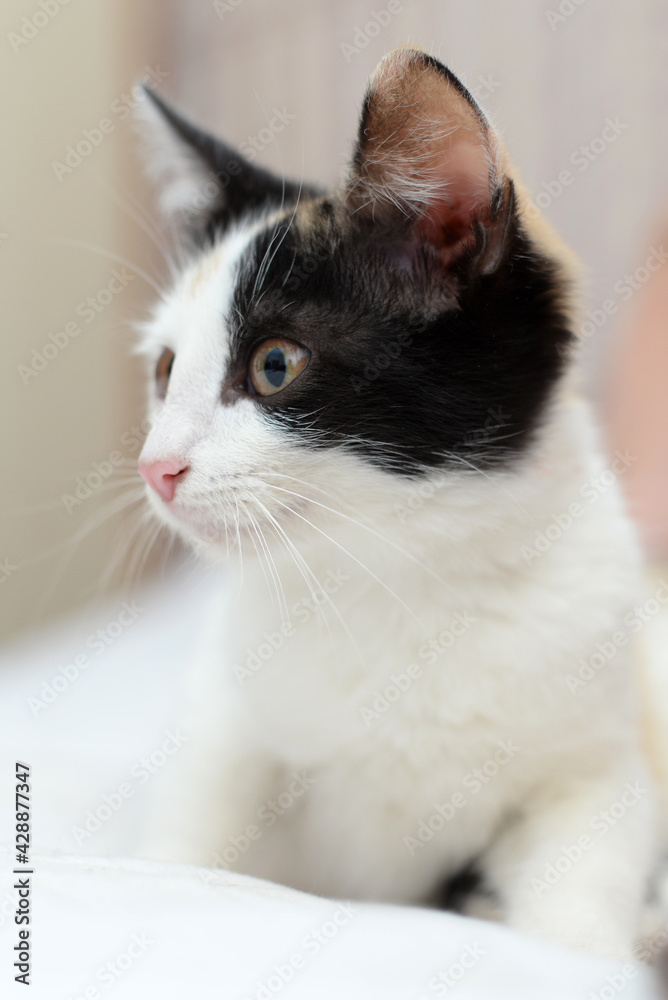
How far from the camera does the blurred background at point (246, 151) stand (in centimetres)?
175

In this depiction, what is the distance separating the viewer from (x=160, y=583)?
2.15 meters

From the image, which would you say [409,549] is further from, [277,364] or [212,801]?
[212,801]

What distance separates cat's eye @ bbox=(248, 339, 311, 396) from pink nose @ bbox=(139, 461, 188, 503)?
0.13 metres

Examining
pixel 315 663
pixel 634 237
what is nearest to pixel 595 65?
pixel 634 237

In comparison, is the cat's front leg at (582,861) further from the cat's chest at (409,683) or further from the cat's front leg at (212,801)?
the cat's front leg at (212,801)

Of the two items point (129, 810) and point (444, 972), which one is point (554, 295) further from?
point (129, 810)

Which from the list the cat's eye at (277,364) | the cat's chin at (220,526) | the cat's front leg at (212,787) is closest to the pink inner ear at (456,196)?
the cat's eye at (277,364)

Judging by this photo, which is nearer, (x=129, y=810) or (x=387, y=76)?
(x=387, y=76)

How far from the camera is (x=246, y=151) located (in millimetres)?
2061

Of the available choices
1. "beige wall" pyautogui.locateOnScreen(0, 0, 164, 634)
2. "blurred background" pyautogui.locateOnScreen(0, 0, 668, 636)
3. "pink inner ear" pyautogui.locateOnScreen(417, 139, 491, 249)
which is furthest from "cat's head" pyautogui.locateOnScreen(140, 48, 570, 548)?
"beige wall" pyautogui.locateOnScreen(0, 0, 164, 634)

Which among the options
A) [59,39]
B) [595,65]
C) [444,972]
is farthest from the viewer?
[59,39]

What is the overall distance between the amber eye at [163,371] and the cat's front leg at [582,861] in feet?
2.35

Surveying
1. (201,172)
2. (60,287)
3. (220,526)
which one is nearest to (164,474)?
(220,526)

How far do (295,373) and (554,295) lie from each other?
316mm
